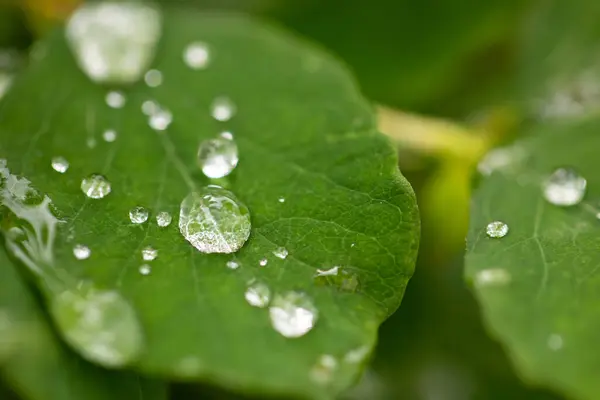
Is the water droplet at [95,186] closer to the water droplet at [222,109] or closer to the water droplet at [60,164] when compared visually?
the water droplet at [60,164]

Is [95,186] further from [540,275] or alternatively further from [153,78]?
[540,275]

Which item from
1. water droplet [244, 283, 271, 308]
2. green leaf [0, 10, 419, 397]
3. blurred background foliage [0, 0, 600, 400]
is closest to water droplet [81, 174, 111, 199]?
green leaf [0, 10, 419, 397]

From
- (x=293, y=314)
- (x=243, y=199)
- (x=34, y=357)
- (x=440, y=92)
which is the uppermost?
(x=440, y=92)

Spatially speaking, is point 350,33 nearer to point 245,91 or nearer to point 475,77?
point 475,77

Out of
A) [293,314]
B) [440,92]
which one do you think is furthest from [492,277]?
[440,92]

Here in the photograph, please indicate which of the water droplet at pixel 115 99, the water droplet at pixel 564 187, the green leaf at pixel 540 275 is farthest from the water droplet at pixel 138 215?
the water droplet at pixel 564 187

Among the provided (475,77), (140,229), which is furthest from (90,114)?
(475,77)
